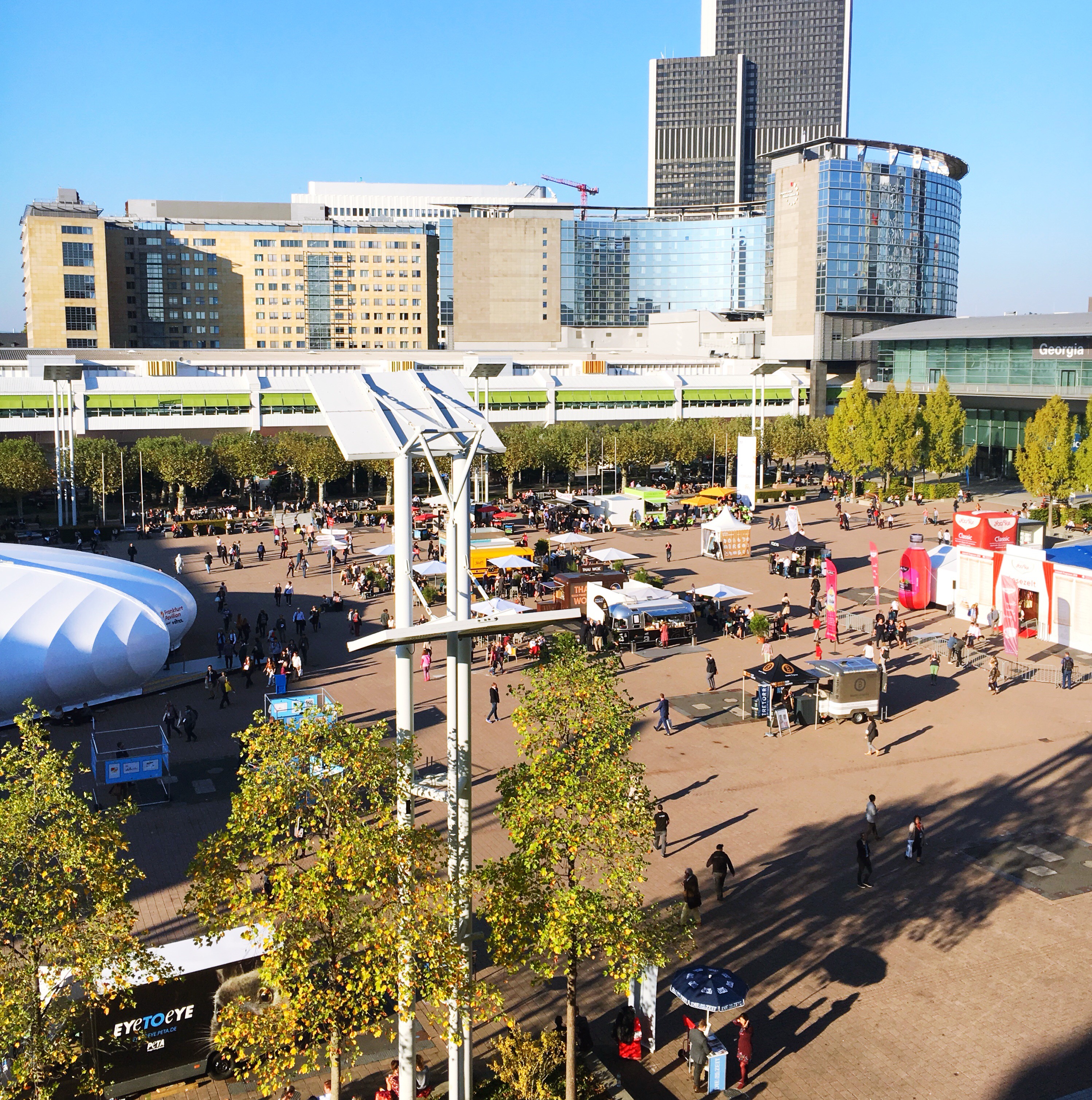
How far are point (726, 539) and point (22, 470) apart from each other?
36.0 meters

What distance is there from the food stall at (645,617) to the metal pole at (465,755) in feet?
72.0

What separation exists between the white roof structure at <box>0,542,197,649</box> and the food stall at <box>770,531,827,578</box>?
22210 mm

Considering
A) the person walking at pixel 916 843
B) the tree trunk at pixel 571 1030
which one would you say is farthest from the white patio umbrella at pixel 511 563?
the tree trunk at pixel 571 1030

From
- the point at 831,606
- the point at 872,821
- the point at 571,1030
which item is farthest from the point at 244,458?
the point at 571,1030

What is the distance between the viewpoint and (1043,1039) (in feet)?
43.3

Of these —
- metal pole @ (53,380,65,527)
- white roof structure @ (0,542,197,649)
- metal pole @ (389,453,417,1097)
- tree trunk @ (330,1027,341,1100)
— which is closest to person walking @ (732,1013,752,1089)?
metal pole @ (389,453,417,1097)

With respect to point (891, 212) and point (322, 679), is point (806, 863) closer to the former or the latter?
point (322, 679)

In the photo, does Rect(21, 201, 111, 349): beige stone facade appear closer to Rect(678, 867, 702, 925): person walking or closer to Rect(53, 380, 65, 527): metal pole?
Rect(53, 380, 65, 527): metal pole

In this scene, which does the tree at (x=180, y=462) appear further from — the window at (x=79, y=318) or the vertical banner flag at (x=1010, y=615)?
the window at (x=79, y=318)

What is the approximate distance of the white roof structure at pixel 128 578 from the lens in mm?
29188

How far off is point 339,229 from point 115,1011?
134 m

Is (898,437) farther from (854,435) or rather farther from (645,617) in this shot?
(645,617)

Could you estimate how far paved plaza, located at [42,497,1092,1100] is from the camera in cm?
1303

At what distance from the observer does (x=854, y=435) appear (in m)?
66.4
